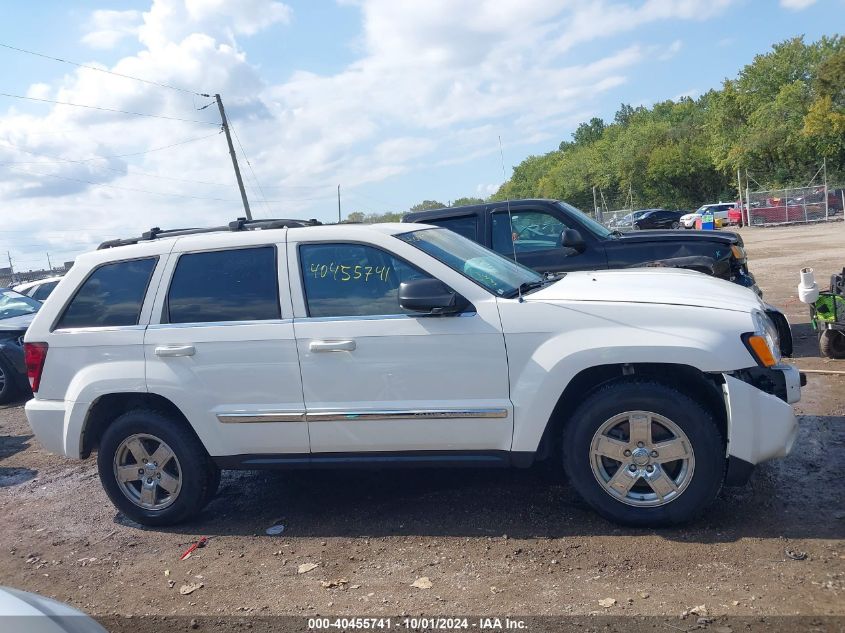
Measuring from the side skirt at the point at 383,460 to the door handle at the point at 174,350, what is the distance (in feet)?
2.32

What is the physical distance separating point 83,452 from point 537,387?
3.09 meters

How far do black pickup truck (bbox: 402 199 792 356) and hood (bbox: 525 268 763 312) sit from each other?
3030mm

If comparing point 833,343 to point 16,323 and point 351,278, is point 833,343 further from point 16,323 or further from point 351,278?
point 16,323

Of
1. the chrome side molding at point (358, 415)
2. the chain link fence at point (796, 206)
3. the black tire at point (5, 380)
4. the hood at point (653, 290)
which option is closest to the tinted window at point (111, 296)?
the chrome side molding at point (358, 415)

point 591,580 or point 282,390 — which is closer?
point 591,580

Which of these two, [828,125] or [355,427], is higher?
[828,125]

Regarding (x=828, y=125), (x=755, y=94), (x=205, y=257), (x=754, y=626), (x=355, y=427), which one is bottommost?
(x=754, y=626)

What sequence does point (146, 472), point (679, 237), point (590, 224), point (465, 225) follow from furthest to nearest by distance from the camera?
1. point (590, 224)
2. point (465, 225)
3. point (679, 237)
4. point (146, 472)

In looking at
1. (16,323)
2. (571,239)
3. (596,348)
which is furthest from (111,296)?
(16,323)

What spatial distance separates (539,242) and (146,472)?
502cm

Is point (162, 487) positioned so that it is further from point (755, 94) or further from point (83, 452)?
point (755, 94)

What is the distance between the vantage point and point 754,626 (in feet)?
Answer: 10.7

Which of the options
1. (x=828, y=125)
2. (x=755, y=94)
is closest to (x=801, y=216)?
(x=828, y=125)

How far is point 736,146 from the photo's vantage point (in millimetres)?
52250
